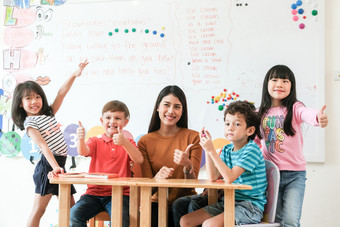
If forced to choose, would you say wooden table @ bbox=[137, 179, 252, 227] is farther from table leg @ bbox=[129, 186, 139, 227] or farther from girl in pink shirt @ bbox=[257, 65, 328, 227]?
girl in pink shirt @ bbox=[257, 65, 328, 227]

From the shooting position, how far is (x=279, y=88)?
2359mm

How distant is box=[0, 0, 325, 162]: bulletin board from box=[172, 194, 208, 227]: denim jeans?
1.14 meters

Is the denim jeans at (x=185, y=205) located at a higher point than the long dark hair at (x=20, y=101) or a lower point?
lower

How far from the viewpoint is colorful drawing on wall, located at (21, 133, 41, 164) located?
3500 mm

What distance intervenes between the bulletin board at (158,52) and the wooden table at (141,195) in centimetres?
139

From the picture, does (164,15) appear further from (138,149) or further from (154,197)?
(154,197)

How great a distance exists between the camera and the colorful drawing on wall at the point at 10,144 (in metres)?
3.53

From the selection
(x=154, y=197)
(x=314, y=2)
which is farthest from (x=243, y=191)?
(x=314, y=2)

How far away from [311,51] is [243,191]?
167 centimetres

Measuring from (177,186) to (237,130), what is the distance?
0.56 m

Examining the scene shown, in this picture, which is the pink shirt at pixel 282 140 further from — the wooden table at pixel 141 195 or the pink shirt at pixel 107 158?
the pink shirt at pixel 107 158

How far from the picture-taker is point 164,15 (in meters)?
3.39

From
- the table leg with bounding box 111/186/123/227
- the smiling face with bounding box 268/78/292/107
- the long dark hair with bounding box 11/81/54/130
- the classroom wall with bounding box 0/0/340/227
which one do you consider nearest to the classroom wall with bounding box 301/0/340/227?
the classroom wall with bounding box 0/0/340/227

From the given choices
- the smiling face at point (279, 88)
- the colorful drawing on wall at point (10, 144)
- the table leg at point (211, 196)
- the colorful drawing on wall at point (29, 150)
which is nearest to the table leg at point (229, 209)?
the table leg at point (211, 196)
